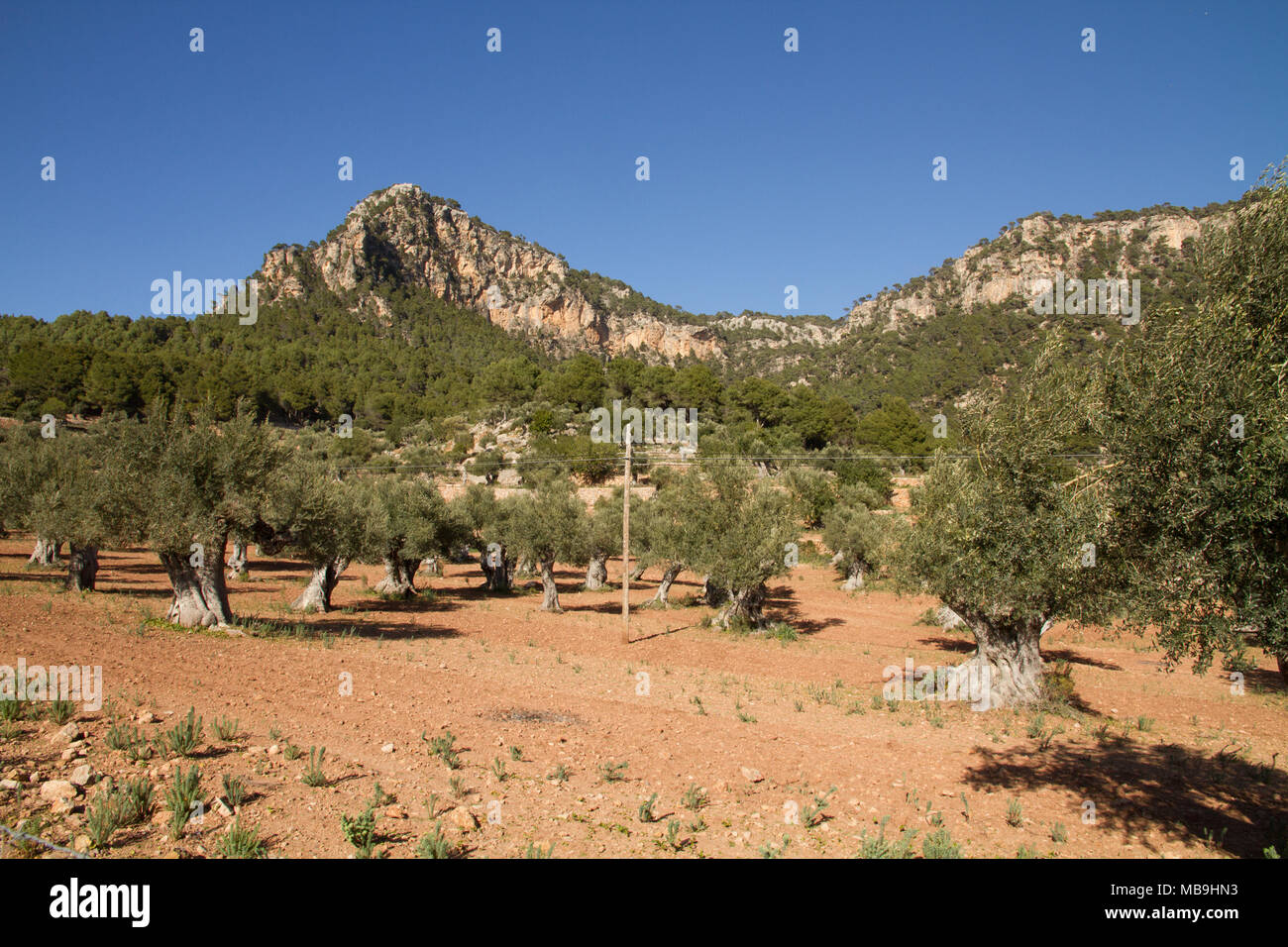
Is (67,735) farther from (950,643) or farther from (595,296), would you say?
(595,296)

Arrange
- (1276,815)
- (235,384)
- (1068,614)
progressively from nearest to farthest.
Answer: (1276,815) < (1068,614) < (235,384)

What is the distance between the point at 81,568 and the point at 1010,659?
29902 millimetres

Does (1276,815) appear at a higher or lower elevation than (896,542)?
lower

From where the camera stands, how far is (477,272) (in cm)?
18425

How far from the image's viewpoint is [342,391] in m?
95.5

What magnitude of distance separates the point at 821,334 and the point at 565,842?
19410 cm

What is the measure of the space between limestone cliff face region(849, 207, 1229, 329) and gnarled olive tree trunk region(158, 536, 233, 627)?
12951 cm

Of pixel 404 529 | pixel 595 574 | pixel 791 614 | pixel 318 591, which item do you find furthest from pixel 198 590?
pixel 791 614

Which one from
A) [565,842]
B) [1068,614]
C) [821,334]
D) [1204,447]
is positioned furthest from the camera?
[821,334]

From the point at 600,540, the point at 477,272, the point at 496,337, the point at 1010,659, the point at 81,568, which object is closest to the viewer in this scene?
the point at 1010,659

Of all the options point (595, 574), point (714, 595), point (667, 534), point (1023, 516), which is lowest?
point (714, 595)

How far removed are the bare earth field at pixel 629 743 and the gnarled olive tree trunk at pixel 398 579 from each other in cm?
825

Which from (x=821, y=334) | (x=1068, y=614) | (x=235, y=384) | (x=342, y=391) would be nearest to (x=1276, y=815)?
(x=1068, y=614)
